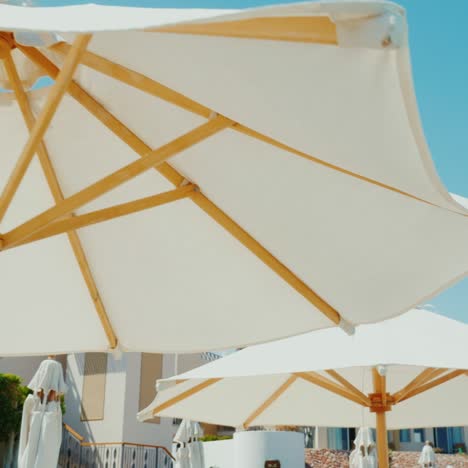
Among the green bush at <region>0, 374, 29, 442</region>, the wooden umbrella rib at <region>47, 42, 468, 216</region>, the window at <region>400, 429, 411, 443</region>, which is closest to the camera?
the wooden umbrella rib at <region>47, 42, 468, 216</region>

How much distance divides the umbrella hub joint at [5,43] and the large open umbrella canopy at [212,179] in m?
0.01

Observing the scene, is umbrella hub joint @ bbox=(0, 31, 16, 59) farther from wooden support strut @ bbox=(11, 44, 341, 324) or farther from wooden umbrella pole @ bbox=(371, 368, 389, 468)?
wooden umbrella pole @ bbox=(371, 368, 389, 468)

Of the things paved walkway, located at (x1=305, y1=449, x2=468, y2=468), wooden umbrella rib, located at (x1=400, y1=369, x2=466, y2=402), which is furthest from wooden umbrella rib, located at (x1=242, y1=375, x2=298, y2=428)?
paved walkway, located at (x1=305, y1=449, x2=468, y2=468)

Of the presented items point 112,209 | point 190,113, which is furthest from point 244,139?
point 112,209

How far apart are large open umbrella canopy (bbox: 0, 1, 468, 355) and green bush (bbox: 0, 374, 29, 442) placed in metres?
13.9

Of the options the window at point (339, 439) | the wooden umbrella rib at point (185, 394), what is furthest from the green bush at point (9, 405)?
the window at point (339, 439)

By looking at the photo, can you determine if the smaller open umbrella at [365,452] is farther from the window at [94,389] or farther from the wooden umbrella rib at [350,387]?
the window at [94,389]

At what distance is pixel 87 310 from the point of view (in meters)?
5.00

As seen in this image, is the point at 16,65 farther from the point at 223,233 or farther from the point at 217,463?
the point at 217,463

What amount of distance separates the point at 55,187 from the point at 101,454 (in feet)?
53.1

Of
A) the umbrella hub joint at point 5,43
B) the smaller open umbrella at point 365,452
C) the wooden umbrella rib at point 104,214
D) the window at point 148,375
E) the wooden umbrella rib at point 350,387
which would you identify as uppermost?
the window at point 148,375

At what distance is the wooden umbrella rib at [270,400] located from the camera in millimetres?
7642

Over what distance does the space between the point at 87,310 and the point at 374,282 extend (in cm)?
202

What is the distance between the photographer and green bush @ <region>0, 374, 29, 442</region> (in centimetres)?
1777
